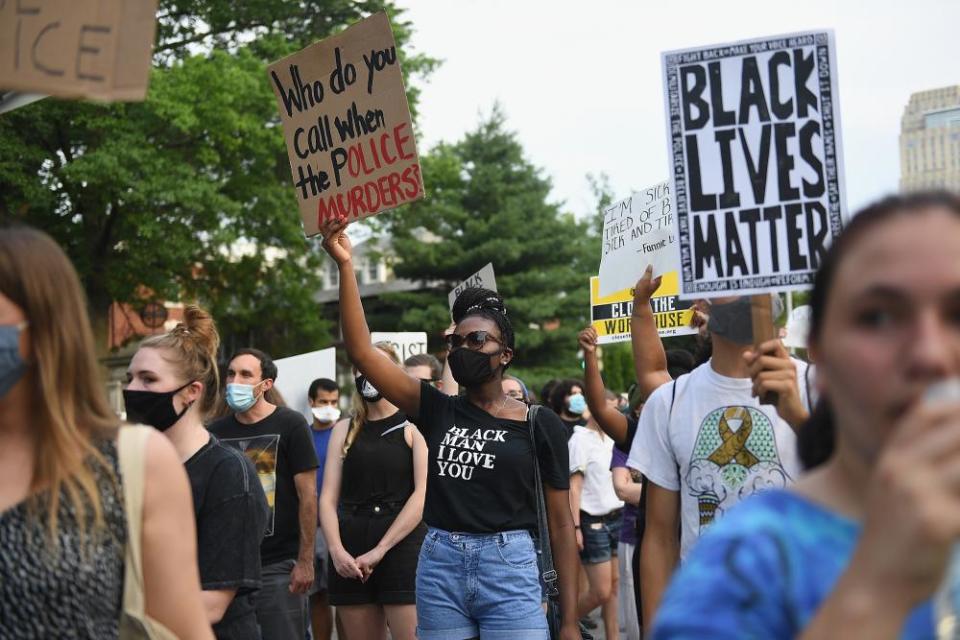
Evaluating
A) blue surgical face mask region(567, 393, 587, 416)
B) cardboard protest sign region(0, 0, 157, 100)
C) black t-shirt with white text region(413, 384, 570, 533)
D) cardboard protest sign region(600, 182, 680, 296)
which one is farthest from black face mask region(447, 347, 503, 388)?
blue surgical face mask region(567, 393, 587, 416)

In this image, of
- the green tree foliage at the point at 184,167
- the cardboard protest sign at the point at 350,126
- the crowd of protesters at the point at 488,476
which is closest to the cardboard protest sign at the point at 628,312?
the crowd of protesters at the point at 488,476

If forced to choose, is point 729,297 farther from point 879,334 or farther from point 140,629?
point 879,334

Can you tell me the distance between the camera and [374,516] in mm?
7379

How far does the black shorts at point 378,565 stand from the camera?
23.7 ft

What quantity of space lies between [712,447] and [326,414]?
21.2 feet

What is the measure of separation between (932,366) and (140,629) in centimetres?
185

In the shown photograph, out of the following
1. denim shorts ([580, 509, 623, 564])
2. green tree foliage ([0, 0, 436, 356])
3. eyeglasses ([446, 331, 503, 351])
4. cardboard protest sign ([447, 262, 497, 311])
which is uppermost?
green tree foliage ([0, 0, 436, 356])

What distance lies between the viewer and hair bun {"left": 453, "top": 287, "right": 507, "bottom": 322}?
5797 millimetres

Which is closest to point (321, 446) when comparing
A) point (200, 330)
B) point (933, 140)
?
point (200, 330)

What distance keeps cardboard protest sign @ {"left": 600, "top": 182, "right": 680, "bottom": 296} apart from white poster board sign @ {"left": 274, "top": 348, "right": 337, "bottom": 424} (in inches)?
162

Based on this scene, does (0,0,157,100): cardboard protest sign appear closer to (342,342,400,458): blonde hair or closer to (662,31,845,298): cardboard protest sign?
(662,31,845,298): cardboard protest sign

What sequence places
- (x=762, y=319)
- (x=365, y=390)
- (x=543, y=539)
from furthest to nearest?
(x=365, y=390), (x=543, y=539), (x=762, y=319)

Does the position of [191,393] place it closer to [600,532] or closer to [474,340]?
[474,340]

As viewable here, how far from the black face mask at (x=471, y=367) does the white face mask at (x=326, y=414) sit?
187 inches
